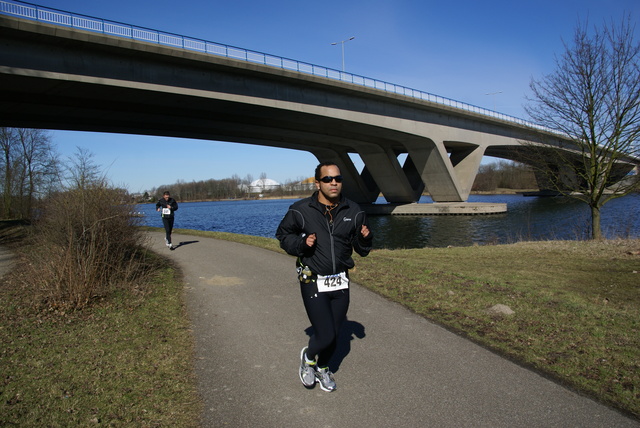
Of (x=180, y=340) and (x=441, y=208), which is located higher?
(x=180, y=340)

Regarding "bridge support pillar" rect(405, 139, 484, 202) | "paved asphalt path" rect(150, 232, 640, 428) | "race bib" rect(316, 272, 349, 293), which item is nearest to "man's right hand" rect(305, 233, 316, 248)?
"race bib" rect(316, 272, 349, 293)

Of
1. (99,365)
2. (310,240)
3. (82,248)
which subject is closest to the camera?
(310,240)

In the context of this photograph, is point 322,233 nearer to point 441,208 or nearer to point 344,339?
point 344,339

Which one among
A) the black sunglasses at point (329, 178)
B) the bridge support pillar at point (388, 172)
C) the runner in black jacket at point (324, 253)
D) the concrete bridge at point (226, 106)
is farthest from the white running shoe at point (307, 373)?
the bridge support pillar at point (388, 172)

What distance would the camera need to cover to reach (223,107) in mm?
26266

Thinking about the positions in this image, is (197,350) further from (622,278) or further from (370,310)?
(622,278)

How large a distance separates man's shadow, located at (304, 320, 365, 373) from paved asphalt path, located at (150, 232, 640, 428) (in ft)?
0.04

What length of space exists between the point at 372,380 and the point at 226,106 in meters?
24.4

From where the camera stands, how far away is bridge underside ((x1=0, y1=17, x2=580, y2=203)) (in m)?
19.0

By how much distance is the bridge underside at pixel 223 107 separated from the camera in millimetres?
18969

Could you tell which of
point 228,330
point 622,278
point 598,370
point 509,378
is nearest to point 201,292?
point 228,330

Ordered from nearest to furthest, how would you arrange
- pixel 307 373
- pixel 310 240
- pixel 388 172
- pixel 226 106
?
pixel 310 240 < pixel 307 373 < pixel 226 106 < pixel 388 172

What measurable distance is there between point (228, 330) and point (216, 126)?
29.2 metres

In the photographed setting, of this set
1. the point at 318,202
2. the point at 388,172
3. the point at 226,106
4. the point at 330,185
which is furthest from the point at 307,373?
the point at 388,172
